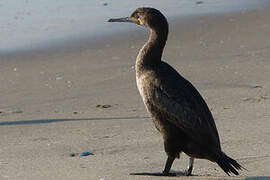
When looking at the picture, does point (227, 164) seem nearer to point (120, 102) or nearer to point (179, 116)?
point (179, 116)

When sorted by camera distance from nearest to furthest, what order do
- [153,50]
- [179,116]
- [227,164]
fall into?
[227,164] → [179,116] → [153,50]

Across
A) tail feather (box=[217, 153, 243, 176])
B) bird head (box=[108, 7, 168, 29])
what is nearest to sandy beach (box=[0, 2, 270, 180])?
tail feather (box=[217, 153, 243, 176])

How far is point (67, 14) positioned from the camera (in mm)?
17688

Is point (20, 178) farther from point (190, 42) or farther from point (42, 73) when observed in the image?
point (190, 42)

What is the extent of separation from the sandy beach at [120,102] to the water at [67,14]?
0.87 meters

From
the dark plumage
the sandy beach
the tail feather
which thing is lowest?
the sandy beach

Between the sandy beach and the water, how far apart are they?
2.86ft

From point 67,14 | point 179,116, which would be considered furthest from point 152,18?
point 67,14

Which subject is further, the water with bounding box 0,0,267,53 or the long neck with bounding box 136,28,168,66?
the water with bounding box 0,0,267,53

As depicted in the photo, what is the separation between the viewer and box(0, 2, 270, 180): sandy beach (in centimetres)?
662

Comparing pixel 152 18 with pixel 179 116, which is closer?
pixel 179 116

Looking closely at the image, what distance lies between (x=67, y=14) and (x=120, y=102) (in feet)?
26.8

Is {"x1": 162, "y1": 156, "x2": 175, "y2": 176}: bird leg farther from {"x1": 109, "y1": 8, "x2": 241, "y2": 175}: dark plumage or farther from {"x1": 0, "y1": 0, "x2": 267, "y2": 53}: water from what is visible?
{"x1": 0, "y1": 0, "x2": 267, "y2": 53}: water

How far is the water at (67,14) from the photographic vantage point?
1535cm
